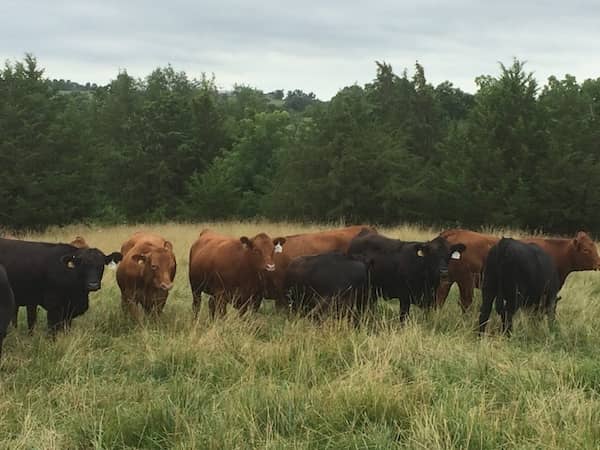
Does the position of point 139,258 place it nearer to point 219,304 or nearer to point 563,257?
point 219,304

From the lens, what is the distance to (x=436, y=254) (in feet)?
26.0

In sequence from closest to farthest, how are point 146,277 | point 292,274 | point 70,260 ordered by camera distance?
point 70,260 → point 292,274 → point 146,277

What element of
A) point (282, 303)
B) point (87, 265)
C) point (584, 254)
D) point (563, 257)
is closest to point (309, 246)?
point (282, 303)

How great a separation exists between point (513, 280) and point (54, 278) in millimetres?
5641

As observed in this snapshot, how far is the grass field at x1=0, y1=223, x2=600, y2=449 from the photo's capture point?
3934mm

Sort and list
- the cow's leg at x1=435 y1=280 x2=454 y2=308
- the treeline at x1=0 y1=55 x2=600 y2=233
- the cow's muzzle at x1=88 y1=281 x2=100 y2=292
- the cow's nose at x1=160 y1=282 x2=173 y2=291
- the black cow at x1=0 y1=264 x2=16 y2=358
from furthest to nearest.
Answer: the treeline at x1=0 y1=55 x2=600 y2=233, the cow's leg at x1=435 y1=280 x2=454 y2=308, the cow's nose at x1=160 y1=282 x2=173 y2=291, the cow's muzzle at x1=88 y1=281 x2=100 y2=292, the black cow at x1=0 y1=264 x2=16 y2=358

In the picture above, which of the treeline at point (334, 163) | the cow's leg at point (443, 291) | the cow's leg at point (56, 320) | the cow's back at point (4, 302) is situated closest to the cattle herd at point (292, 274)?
the cow's leg at point (56, 320)

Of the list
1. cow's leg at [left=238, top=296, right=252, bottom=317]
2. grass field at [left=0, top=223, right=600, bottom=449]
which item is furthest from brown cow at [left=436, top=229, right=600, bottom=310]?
cow's leg at [left=238, top=296, right=252, bottom=317]

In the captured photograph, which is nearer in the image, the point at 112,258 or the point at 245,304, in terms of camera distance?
the point at 112,258

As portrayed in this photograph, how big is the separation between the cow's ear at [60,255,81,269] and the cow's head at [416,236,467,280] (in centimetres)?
441

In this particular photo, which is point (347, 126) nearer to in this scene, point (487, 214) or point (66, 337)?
point (487, 214)

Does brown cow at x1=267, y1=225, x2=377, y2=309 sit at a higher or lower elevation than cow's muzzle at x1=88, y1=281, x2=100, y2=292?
higher

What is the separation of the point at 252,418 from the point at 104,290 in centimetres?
642

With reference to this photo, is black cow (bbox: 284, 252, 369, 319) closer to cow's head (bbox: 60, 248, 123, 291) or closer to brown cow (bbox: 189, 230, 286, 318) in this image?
brown cow (bbox: 189, 230, 286, 318)
